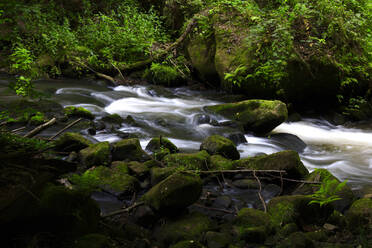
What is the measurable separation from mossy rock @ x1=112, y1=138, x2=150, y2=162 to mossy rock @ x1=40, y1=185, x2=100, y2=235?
2.24m

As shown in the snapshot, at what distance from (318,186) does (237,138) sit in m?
2.56

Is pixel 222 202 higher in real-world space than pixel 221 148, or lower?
lower

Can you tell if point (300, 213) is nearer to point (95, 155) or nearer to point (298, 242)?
point (298, 242)

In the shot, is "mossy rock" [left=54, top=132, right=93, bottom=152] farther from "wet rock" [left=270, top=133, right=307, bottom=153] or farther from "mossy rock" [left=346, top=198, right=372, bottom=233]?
"wet rock" [left=270, top=133, right=307, bottom=153]

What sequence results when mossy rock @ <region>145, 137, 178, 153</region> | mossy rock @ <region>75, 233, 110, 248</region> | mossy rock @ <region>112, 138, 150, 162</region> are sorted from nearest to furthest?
mossy rock @ <region>75, 233, 110, 248</region> → mossy rock @ <region>112, 138, 150, 162</region> → mossy rock @ <region>145, 137, 178, 153</region>

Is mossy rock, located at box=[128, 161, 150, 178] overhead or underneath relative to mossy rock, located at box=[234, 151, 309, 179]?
underneath

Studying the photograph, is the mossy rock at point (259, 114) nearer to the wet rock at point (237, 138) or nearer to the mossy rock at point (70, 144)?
the wet rock at point (237, 138)

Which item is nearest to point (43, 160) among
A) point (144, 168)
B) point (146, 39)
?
point (144, 168)

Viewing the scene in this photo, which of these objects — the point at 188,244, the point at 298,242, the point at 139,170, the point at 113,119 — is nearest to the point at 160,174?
the point at 139,170

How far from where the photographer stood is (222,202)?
3.90 meters

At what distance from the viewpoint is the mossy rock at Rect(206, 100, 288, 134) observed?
6875 millimetres

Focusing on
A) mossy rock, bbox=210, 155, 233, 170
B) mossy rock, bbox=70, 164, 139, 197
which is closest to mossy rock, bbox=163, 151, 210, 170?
mossy rock, bbox=210, 155, 233, 170

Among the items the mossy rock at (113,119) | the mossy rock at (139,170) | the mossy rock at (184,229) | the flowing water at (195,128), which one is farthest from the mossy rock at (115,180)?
the mossy rock at (113,119)

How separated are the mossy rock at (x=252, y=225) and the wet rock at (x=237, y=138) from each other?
10.3 feet
